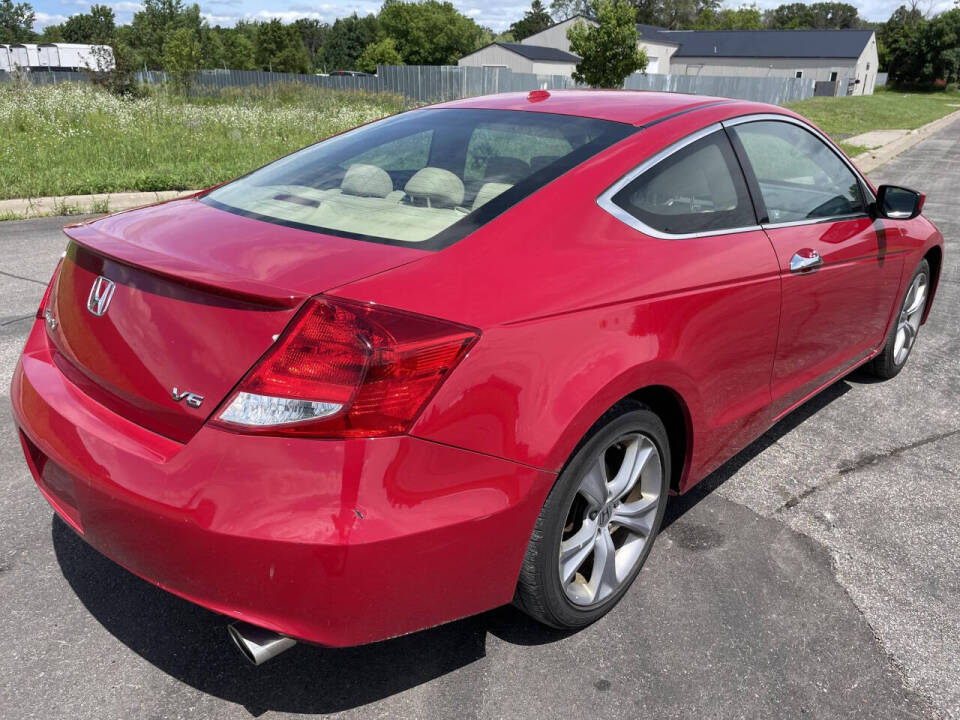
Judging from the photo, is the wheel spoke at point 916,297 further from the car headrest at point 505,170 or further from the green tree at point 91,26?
the green tree at point 91,26

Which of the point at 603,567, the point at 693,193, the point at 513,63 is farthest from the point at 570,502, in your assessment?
the point at 513,63

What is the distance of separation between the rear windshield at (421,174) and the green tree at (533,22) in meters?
145

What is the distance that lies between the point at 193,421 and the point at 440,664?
3.42 feet

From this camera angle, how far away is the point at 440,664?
7.72 ft

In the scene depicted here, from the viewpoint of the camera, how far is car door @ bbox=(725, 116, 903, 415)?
10.1 ft

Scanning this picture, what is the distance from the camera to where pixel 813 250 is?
10.4ft

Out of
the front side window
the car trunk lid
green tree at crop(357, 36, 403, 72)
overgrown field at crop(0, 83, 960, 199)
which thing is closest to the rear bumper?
the car trunk lid

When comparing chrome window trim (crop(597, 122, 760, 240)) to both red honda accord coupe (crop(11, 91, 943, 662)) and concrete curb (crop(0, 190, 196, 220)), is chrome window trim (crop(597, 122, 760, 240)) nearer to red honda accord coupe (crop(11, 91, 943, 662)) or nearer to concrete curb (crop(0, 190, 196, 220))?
red honda accord coupe (crop(11, 91, 943, 662))

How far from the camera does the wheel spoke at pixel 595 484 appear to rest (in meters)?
2.31

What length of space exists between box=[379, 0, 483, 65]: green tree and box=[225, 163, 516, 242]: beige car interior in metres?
114

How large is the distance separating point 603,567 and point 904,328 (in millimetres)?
3231

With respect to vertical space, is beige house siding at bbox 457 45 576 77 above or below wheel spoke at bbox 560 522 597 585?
above

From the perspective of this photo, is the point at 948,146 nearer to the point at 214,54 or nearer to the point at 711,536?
the point at 711,536

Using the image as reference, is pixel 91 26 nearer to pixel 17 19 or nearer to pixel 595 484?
pixel 17 19
